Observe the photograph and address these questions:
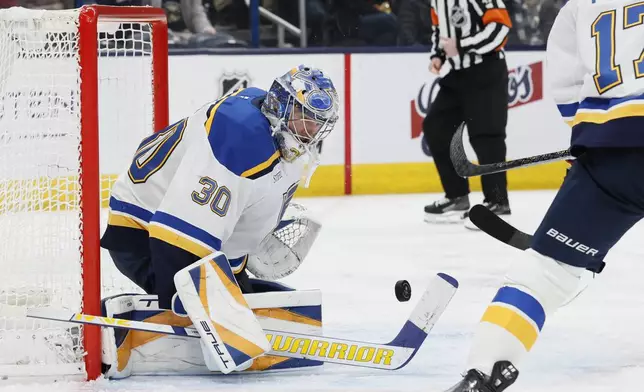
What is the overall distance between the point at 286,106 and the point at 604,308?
1.30 meters

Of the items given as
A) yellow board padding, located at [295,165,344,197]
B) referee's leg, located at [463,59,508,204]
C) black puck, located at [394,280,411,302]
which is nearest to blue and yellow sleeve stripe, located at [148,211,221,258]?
black puck, located at [394,280,411,302]

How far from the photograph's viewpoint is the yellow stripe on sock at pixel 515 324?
5.98 feet

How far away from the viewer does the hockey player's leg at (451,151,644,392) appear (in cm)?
179

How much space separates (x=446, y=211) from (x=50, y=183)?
2659mm

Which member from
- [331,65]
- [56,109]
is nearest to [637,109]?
[56,109]

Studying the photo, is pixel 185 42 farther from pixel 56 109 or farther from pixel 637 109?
pixel 637 109

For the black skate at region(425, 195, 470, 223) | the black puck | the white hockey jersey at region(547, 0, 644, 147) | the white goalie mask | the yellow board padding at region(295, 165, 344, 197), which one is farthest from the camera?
the yellow board padding at region(295, 165, 344, 197)

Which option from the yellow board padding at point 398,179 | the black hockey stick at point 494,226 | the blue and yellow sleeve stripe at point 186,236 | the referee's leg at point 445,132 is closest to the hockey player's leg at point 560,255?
the black hockey stick at point 494,226

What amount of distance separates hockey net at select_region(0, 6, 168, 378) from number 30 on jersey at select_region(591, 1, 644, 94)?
0.96 meters

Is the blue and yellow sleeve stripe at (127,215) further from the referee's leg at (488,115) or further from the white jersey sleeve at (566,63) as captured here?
the referee's leg at (488,115)

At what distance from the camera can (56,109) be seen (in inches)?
94.9

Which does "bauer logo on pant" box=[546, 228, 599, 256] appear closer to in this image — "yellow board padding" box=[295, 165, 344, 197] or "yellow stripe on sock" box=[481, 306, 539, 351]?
"yellow stripe on sock" box=[481, 306, 539, 351]

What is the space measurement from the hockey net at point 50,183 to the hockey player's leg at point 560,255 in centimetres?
84

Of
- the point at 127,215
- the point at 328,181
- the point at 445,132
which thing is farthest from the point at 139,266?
the point at 328,181
